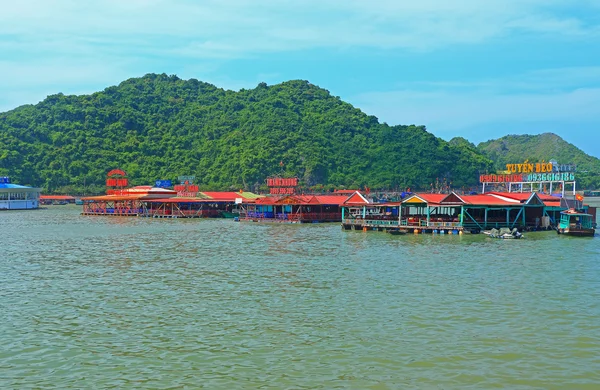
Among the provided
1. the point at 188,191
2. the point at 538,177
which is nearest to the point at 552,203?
the point at 538,177

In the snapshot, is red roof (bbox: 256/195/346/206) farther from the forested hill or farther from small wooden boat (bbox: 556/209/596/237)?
the forested hill

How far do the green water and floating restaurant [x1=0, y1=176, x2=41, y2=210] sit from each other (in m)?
98.0

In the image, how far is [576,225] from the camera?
2534 inches

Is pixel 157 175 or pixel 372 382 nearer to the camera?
pixel 372 382

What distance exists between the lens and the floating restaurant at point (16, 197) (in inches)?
5364

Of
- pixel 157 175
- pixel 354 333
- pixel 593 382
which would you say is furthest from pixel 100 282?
pixel 157 175

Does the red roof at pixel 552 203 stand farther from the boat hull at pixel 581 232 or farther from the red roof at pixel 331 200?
the red roof at pixel 331 200

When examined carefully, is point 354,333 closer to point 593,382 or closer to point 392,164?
point 593,382

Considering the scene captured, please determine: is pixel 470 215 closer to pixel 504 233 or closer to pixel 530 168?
pixel 504 233

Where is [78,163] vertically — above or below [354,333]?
above

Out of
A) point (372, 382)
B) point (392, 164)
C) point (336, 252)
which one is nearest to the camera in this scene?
point (372, 382)

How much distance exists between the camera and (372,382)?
726 inches

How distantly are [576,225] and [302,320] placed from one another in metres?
48.3

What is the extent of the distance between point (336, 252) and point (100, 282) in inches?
815
